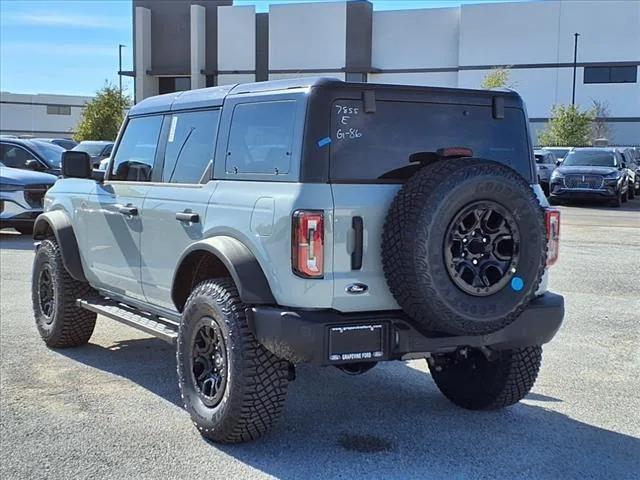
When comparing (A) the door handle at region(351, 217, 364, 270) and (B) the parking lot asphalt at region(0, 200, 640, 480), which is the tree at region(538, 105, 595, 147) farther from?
(A) the door handle at region(351, 217, 364, 270)

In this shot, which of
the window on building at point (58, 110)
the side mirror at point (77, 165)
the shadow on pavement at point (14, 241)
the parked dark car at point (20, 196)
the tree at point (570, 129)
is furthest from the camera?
the window on building at point (58, 110)

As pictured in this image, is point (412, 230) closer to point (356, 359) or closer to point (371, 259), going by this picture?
point (371, 259)

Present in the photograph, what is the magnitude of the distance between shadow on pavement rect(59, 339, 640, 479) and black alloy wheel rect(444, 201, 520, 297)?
3.33ft

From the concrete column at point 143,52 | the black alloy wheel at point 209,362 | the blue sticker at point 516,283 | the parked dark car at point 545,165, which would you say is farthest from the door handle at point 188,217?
the concrete column at point 143,52

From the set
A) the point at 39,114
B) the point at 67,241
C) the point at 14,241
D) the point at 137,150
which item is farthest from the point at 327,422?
the point at 39,114

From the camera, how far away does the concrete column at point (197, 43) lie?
202ft

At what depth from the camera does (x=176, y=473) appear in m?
4.32

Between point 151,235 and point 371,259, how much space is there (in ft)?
6.18

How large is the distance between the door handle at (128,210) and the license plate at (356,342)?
2183 millimetres

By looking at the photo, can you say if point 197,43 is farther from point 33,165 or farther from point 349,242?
point 349,242

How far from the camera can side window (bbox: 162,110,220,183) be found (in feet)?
17.2

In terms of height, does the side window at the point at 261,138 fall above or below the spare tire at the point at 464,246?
above

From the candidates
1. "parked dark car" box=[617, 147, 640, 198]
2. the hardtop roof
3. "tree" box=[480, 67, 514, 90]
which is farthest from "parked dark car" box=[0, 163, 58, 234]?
"tree" box=[480, 67, 514, 90]

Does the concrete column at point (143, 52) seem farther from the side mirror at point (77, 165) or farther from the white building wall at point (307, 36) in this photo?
the side mirror at point (77, 165)
